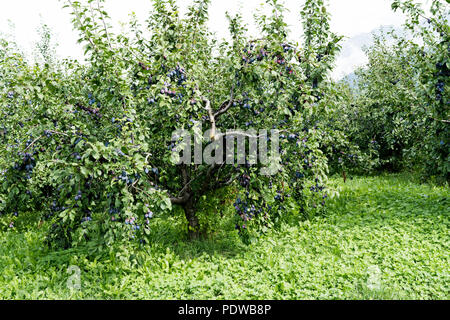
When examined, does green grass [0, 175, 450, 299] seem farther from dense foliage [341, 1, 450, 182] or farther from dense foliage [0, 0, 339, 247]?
dense foliage [341, 1, 450, 182]

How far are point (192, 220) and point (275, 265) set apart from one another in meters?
1.49

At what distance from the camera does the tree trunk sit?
491cm

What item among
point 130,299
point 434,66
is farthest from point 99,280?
point 434,66

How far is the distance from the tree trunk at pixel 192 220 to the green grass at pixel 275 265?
19cm

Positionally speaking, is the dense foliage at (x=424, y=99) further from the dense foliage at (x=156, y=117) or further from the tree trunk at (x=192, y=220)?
the tree trunk at (x=192, y=220)

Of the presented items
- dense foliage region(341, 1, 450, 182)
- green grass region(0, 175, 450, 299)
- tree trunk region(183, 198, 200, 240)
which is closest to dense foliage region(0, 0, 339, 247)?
tree trunk region(183, 198, 200, 240)

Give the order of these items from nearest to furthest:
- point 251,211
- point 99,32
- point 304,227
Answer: point 99,32
point 251,211
point 304,227

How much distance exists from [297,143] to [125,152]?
1993 millimetres

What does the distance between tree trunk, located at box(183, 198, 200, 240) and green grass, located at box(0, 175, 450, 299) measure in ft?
0.63

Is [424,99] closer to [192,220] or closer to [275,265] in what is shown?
[275,265]

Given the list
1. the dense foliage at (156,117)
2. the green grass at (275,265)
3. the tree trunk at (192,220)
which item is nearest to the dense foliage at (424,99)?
the green grass at (275,265)

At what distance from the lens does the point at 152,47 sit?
4.66 m

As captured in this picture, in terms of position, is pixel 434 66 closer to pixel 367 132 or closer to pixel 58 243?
pixel 367 132

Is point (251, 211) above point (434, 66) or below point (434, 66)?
below
